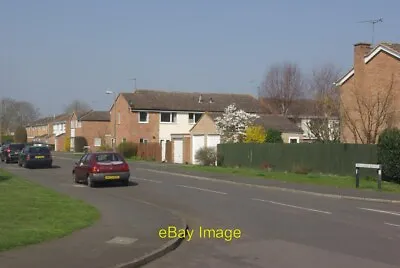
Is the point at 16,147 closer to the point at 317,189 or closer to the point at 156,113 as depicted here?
the point at 156,113

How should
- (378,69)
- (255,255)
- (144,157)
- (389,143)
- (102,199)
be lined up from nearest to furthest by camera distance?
(255,255) < (102,199) < (389,143) < (378,69) < (144,157)

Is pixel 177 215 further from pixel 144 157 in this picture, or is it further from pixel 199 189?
pixel 144 157

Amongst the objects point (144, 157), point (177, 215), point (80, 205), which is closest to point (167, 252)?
point (177, 215)

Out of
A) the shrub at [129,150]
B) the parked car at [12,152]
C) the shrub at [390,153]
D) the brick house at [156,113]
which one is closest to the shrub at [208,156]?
the shrub at [129,150]

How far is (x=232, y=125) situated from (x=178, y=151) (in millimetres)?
6035

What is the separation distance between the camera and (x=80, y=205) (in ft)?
52.4

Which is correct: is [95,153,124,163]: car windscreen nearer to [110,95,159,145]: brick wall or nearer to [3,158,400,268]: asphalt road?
[3,158,400,268]: asphalt road

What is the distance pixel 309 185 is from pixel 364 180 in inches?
157

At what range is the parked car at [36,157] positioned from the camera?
39281 mm

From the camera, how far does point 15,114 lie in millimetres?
130250

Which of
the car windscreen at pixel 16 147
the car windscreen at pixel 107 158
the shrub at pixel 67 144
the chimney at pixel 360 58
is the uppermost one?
the chimney at pixel 360 58

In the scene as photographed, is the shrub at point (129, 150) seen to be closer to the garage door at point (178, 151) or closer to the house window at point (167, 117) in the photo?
the house window at point (167, 117)

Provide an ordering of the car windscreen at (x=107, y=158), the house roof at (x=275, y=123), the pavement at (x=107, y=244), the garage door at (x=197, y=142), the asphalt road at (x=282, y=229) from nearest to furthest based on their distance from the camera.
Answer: the pavement at (x=107, y=244) → the asphalt road at (x=282, y=229) → the car windscreen at (x=107, y=158) → the garage door at (x=197, y=142) → the house roof at (x=275, y=123)

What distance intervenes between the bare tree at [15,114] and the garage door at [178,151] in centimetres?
8105
